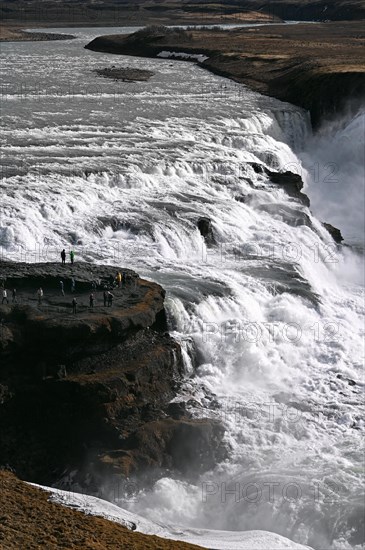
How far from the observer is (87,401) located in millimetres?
21469

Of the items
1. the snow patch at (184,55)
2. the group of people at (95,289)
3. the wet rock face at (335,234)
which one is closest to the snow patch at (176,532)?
the group of people at (95,289)

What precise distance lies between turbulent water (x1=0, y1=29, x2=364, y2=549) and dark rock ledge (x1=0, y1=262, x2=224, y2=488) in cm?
87

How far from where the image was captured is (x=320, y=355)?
27359 mm

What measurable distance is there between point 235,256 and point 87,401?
1174 cm

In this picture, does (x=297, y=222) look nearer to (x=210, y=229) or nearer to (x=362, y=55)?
(x=210, y=229)

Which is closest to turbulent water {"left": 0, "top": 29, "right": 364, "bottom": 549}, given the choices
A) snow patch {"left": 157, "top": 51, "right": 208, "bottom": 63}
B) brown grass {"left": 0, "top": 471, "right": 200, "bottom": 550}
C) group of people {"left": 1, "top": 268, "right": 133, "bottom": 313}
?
group of people {"left": 1, "top": 268, "right": 133, "bottom": 313}

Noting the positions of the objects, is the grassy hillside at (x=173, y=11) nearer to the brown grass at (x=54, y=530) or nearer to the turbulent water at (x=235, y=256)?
the turbulent water at (x=235, y=256)

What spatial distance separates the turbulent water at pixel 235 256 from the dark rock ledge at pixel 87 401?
0.87 m

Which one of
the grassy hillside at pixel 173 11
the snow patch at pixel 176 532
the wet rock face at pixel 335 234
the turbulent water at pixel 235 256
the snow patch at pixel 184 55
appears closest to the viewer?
the snow patch at pixel 176 532

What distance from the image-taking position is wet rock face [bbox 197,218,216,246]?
32.1 m

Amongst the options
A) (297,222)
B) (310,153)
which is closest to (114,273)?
(297,222)

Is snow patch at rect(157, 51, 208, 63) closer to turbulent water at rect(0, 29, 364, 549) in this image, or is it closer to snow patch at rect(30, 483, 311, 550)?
turbulent water at rect(0, 29, 364, 549)

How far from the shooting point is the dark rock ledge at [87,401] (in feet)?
68.7

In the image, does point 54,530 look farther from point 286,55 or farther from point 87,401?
point 286,55
